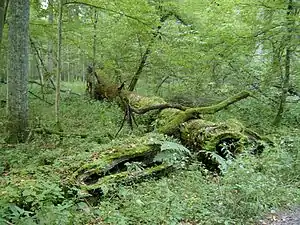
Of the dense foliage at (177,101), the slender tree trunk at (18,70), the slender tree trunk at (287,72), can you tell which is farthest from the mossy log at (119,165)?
the slender tree trunk at (287,72)

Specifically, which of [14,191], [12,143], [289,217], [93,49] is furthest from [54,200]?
[93,49]

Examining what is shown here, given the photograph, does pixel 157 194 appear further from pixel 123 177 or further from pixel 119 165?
pixel 119 165

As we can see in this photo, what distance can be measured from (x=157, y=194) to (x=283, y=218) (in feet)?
6.20

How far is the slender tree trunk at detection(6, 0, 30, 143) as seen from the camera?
8.78 meters

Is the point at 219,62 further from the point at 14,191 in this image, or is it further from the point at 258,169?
the point at 14,191

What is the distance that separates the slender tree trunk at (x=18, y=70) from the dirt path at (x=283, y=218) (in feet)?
20.7

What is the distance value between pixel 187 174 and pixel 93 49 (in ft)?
29.7

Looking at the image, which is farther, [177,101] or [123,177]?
[177,101]

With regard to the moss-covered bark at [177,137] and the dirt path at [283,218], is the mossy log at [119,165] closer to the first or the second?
the moss-covered bark at [177,137]

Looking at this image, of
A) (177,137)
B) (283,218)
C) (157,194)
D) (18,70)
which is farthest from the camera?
(18,70)

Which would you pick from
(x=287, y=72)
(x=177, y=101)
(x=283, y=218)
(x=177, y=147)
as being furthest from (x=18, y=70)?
(x=287, y=72)

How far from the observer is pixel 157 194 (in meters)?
5.64

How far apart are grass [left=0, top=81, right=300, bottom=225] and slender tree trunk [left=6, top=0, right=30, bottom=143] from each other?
1.44 metres

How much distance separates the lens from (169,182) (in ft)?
20.9
